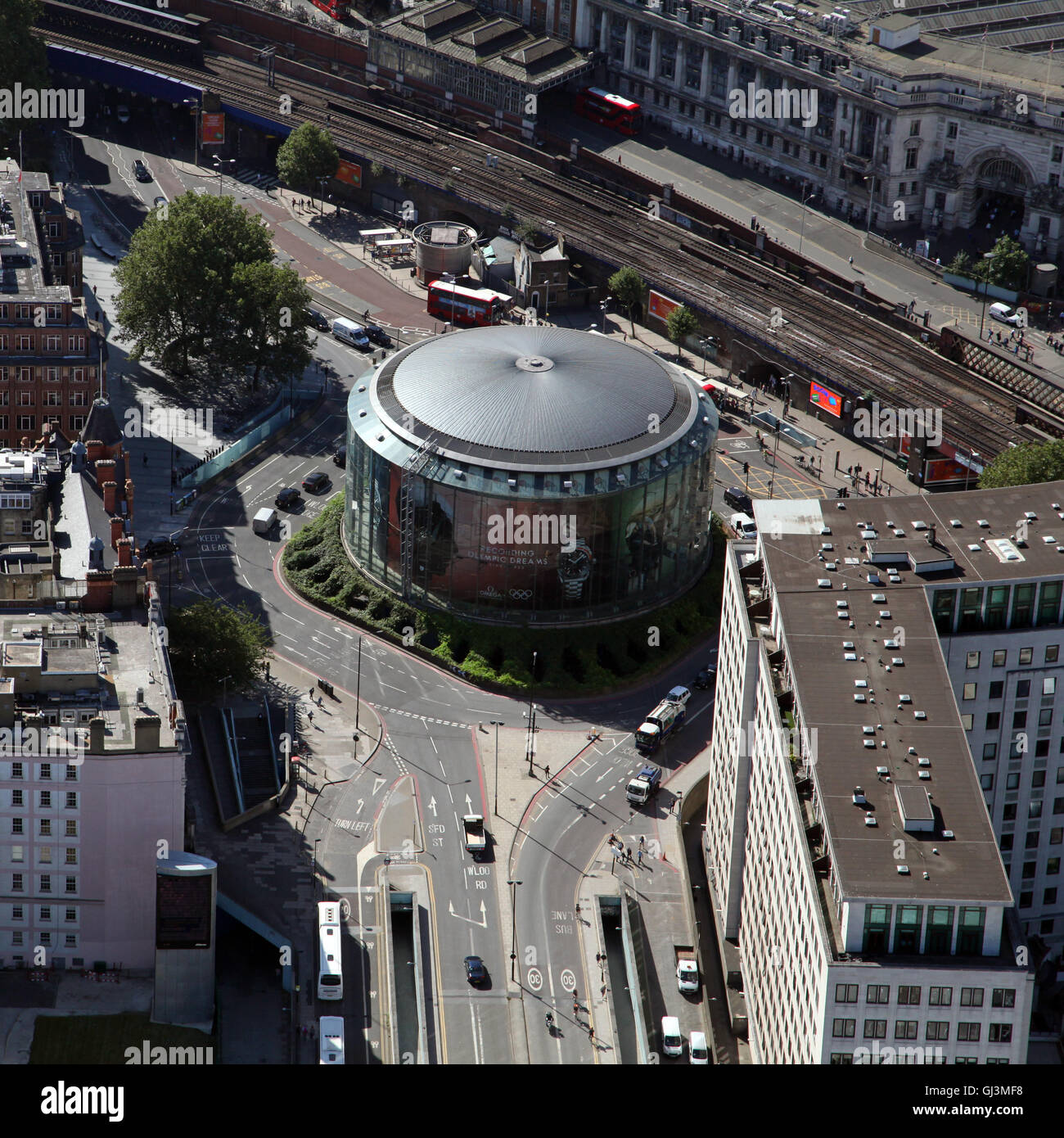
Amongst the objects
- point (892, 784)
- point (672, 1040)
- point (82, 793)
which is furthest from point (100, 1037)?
point (892, 784)

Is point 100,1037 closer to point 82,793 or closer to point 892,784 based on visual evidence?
point 82,793

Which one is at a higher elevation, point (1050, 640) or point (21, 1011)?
point (1050, 640)

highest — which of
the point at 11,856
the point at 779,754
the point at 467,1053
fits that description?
the point at 779,754

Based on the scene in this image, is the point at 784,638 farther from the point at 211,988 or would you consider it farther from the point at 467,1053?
the point at 211,988

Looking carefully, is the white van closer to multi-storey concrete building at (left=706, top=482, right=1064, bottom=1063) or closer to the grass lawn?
multi-storey concrete building at (left=706, top=482, right=1064, bottom=1063)

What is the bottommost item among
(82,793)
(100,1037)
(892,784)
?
(100,1037)

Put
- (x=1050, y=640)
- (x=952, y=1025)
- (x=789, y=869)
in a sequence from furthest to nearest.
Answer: (x=1050, y=640) → (x=789, y=869) → (x=952, y=1025)
